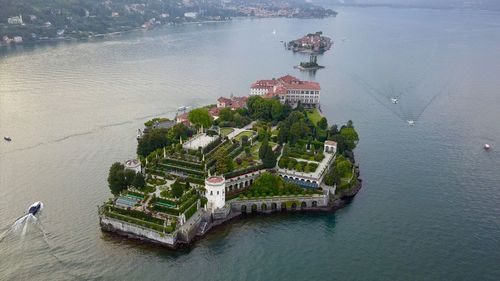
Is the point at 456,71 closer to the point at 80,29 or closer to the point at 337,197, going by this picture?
the point at 337,197

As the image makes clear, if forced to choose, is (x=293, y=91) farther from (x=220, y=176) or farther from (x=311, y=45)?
(x=311, y=45)

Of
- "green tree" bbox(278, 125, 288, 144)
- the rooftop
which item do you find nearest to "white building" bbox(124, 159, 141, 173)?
the rooftop

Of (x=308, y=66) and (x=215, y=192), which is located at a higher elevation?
(x=308, y=66)

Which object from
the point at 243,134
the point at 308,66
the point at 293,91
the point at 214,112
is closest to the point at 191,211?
the point at 243,134

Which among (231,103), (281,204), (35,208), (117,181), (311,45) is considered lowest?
(281,204)

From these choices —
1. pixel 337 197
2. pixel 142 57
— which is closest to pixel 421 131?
pixel 337 197

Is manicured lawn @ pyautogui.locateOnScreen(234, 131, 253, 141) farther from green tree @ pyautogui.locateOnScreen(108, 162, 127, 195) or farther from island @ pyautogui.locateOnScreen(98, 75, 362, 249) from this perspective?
green tree @ pyautogui.locateOnScreen(108, 162, 127, 195)
